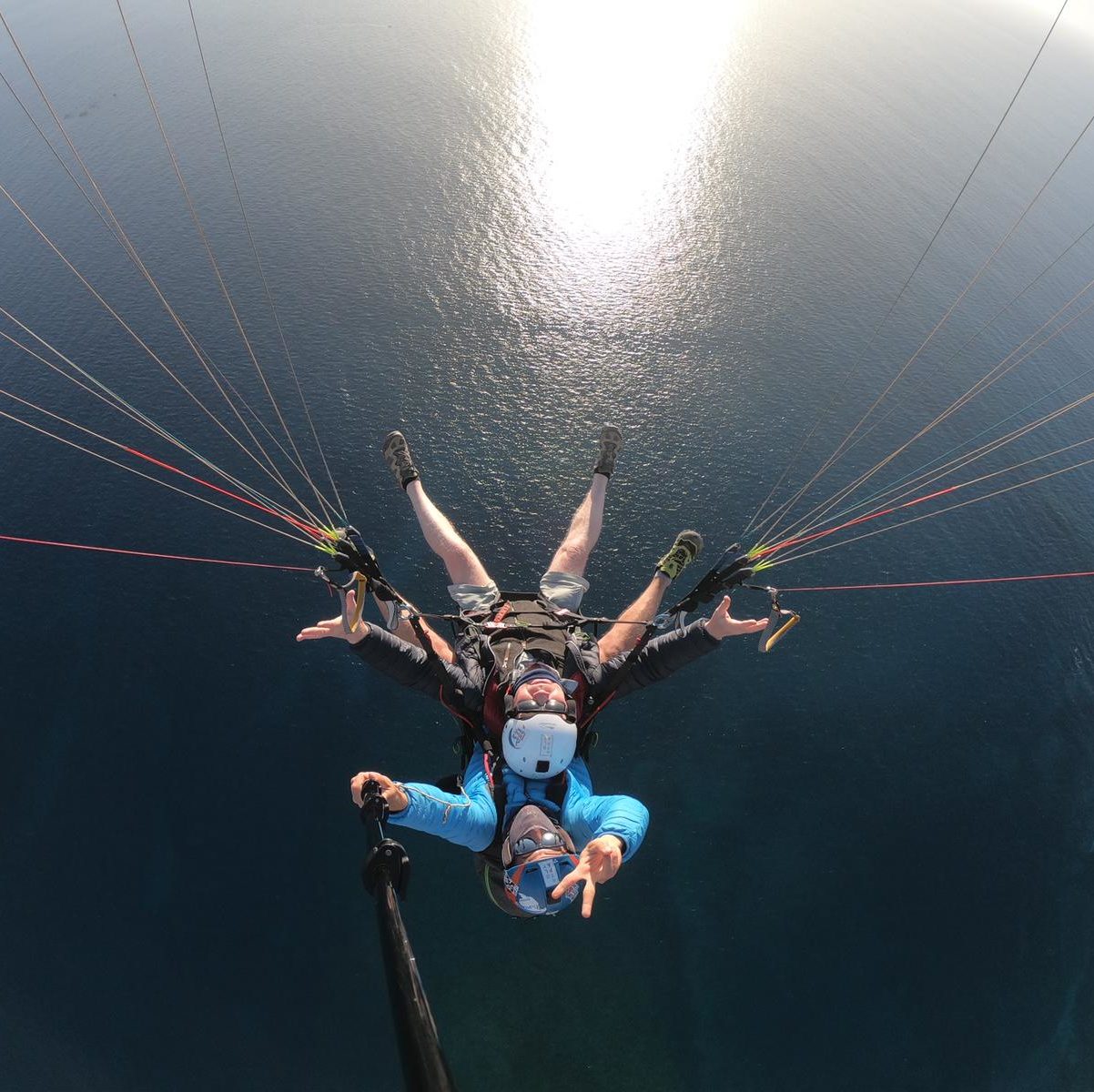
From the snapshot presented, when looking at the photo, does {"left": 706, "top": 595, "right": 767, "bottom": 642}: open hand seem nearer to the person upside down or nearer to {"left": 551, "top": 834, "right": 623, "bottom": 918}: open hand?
the person upside down

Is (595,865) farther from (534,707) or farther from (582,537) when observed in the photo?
(582,537)

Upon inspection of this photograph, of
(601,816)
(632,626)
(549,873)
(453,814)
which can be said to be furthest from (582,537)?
(549,873)

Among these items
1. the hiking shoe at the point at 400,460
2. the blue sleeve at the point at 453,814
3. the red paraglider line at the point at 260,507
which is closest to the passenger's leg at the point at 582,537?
the hiking shoe at the point at 400,460

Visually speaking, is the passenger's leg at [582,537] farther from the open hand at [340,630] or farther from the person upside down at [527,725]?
the open hand at [340,630]

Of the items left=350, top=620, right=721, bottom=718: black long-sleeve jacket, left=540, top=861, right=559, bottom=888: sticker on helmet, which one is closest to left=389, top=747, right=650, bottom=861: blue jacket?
left=540, top=861, right=559, bottom=888: sticker on helmet

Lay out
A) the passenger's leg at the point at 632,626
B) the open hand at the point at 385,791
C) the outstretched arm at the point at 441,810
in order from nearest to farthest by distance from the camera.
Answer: the open hand at the point at 385,791
the outstretched arm at the point at 441,810
the passenger's leg at the point at 632,626
